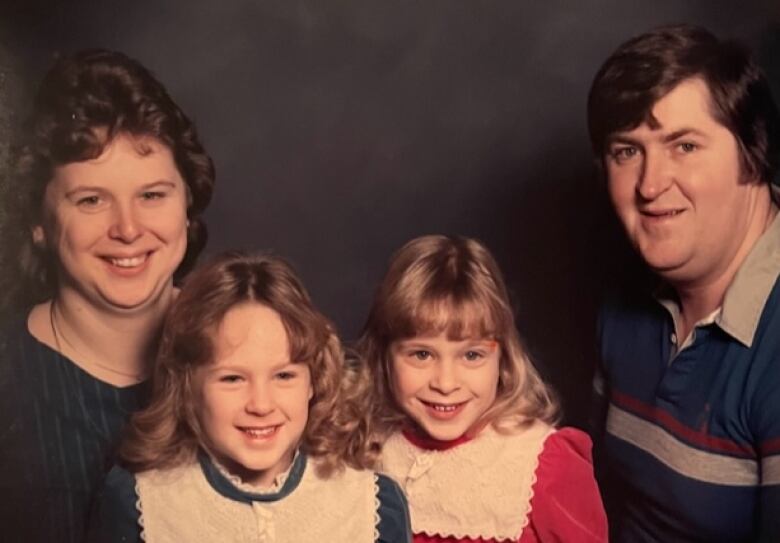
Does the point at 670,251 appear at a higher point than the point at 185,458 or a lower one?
higher

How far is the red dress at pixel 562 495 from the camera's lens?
1.35 metres

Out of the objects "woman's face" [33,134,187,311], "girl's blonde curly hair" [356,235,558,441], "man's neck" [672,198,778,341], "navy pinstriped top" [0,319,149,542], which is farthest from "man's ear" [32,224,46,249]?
"man's neck" [672,198,778,341]

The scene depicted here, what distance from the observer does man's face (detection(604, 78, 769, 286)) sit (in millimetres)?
1313

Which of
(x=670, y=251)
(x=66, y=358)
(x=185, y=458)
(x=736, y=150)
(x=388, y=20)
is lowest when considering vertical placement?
(x=185, y=458)

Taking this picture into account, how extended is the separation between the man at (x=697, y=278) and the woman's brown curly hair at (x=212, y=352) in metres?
0.38

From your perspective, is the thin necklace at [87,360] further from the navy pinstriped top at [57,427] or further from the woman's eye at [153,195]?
the woman's eye at [153,195]

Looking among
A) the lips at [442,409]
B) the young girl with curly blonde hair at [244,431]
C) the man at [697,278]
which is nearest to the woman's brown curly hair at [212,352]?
the young girl with curly blonde hair at [244,431]

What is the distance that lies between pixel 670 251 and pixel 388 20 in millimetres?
435

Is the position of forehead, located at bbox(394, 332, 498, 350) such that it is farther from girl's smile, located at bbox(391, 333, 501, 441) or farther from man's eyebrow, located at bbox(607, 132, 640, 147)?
man's eyebrow, located at bbox(607, 132, 640, 147)

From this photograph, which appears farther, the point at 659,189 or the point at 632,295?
the point at 632,295

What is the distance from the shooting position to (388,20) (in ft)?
4.28

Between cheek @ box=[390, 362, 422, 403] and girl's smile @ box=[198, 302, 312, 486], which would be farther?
cheek @ box=[390, 362, 422, 403]

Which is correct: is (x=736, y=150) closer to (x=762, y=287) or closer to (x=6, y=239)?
(x=762, y=287)

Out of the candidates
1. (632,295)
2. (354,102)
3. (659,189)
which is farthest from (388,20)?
(632,295)
